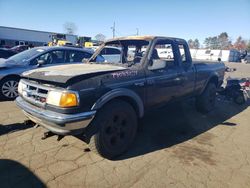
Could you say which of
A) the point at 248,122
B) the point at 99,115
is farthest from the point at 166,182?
the point at 248,122

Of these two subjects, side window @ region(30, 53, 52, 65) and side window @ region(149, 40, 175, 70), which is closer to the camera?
side window @ region(149, 40, 175, 70)

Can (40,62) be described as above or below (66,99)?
above

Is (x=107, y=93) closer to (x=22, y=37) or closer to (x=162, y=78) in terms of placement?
(x=162, y=78)

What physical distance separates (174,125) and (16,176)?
354cm

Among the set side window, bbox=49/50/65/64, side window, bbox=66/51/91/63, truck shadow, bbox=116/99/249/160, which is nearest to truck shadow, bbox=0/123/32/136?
truck shadow, bbox=116/99/249/160

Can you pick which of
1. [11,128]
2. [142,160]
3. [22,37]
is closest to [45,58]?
[11,128]

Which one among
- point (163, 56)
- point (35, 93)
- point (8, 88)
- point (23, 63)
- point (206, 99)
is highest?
point (163, 56)

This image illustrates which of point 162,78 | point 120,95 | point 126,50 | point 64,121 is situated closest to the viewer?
point 64,121

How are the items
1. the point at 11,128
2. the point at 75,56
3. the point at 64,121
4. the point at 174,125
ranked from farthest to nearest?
the point at 75,56 < the point at 174,125 < the point at 11,128 < the point at 64,121

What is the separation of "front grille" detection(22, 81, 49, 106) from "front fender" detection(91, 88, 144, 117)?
2.53 feet

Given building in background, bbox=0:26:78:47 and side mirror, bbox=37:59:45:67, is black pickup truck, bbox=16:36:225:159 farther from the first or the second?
building in background, bbox=0:26:78:47

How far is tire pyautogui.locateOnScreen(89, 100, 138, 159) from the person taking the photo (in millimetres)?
3371

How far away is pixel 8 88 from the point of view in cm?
670

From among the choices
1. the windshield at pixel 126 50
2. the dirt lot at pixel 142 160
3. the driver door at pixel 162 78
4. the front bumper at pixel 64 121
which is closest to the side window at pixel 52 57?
the dirt lot at pixel 142 160
